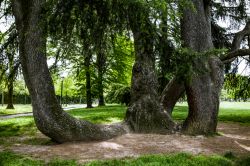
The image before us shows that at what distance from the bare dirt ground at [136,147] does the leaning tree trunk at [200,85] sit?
22.2 inches

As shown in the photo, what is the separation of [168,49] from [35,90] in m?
3.55

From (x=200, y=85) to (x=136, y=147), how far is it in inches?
135

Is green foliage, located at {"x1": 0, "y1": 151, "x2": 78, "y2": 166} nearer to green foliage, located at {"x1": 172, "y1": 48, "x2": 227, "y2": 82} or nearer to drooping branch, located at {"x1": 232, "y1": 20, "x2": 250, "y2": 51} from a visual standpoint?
green foliage, located at {"x1": 172, "y1": 48, "x2": 227, "y2": 82}

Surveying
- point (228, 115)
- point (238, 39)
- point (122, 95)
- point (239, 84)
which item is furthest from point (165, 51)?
point (122, 95)

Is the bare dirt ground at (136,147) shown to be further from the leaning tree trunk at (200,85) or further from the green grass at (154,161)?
the leaning tree trunk at (200,85)

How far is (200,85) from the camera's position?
1166 cm

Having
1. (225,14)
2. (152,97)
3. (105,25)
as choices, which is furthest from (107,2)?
(225,14)

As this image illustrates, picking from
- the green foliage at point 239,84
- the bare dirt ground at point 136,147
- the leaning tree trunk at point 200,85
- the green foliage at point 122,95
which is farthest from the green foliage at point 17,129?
the green foliage at point 122,95

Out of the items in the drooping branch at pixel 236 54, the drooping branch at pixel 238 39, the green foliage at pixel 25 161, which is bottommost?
the green foliage at pixel 25 161

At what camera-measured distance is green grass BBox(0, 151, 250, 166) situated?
25.6 feet

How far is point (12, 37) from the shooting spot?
11.7m

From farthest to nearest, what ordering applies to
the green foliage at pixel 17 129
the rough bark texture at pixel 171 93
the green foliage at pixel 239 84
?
the green foliage at pixel 239 84, the rough bark texture at pixel 171 93, the green foliage at pixel 17 129

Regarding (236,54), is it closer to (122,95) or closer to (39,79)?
(39,79)

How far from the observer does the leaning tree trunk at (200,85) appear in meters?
11.6
